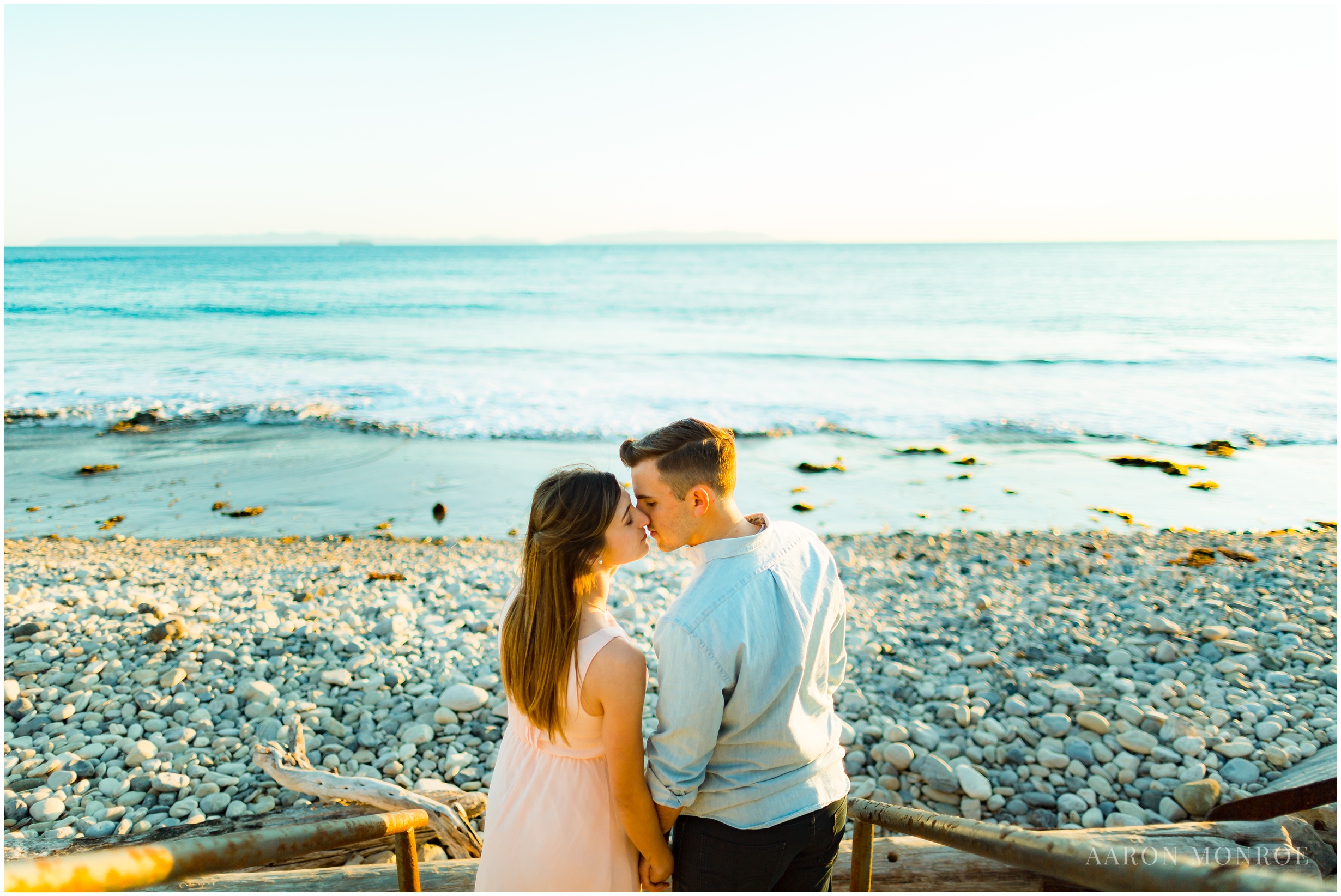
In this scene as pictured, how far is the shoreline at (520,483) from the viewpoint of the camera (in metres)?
9.70

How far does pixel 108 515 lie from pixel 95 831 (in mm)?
7336

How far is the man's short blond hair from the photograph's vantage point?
97.1 inches

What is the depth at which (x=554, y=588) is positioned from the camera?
90.7 inches

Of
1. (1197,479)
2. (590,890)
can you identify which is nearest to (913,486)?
(1197,479)

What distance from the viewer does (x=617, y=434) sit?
15094mm

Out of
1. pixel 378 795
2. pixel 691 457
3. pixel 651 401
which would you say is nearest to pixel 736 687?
pixel 691 457

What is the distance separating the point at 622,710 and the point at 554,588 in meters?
0.40

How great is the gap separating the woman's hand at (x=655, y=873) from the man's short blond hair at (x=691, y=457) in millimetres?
1169

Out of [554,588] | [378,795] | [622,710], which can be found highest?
[554,588]

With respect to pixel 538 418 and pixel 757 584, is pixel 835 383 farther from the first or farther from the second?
pixel 757 584

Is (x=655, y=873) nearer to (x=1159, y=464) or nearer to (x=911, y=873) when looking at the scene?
(x=911, y=873)

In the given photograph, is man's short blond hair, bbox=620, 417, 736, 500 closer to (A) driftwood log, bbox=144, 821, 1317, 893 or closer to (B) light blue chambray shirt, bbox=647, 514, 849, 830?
(B) light blue chambray shirt, bbox=647, 514, 849, 830

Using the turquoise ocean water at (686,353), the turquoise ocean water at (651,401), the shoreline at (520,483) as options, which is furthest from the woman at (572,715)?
the turquoise ocean water at (686,353)

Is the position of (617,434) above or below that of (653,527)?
below
